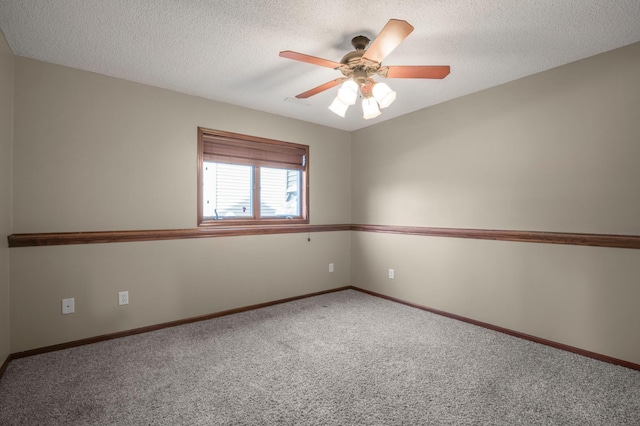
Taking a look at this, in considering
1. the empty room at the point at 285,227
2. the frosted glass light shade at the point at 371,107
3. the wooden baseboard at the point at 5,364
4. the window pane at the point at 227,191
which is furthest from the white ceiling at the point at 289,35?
the wooden baseboard at the point at 5,364

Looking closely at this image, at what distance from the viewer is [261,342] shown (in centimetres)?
267

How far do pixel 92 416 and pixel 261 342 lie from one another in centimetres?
124

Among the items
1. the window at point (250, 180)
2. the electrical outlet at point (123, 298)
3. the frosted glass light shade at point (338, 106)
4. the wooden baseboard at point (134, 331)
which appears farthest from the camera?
the window at point (250, 180)

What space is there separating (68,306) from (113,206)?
3.00 ft

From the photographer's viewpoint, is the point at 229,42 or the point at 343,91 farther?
the point at 229,42

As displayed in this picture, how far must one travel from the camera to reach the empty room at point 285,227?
1.88 metres

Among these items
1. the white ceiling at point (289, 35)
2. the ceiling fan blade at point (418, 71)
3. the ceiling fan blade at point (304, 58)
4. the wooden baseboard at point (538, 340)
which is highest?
the white ceiling at point (289, 35)

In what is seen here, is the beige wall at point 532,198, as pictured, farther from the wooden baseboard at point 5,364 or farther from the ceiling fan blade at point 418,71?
the wooden baseboard at point 5,364

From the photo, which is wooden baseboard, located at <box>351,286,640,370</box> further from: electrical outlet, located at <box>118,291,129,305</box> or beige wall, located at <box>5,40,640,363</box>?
electrical outlet, located at <box>118,291,129,305</box>

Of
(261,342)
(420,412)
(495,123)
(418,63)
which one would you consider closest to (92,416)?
(261,342)

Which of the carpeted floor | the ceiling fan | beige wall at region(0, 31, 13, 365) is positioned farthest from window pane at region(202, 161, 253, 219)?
the ceiling fan

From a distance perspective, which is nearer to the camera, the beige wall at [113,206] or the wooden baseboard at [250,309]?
the wooden baseboard at [250,309]

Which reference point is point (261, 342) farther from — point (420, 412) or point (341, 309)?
point (420, 412)

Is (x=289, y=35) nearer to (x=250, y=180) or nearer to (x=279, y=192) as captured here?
(x=250, y=180)
